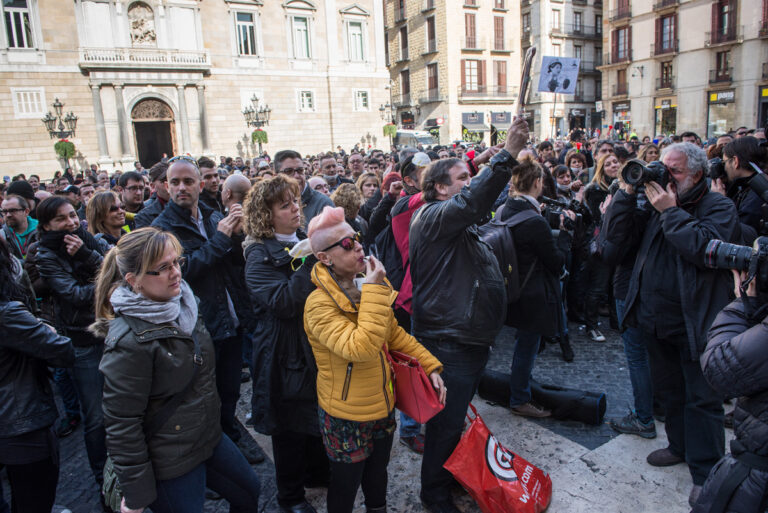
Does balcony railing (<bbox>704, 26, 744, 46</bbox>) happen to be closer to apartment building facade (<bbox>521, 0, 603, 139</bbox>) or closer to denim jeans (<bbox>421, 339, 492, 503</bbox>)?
apartment building facade (<bbox>521, 0, 603, 139</bbox>)

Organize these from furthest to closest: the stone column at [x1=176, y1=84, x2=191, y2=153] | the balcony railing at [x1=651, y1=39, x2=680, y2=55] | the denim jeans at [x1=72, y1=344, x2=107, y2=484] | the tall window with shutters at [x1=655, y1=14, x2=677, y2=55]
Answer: the tall window with shutters at [x1=655, y1=14, x2=677, y2=55]
the balcony railing at [x1=651, y1=39, x2=680, y2=55]
the stone column at [x1=176, y1=84, x2=191, y2=153]
the denim jeans at [x1=72, y1=344, x2=107, y2=484]

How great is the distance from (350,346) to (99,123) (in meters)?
24.0

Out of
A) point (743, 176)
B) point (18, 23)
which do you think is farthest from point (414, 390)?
point (18, 23)

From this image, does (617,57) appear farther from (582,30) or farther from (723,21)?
(723,21)

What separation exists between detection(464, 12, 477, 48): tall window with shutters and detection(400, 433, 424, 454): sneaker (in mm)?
34738

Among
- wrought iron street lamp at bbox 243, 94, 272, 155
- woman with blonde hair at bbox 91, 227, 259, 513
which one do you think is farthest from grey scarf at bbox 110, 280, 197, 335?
wrought iron street lamp at bbox 243, 94, 272, 155

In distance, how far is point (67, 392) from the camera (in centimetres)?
405

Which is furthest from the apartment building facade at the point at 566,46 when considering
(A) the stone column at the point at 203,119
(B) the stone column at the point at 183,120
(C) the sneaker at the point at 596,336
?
(C) the sneaker at the point at 596,336

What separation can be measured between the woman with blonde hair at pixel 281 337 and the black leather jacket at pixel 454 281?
61cm

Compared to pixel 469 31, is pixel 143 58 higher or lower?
lower

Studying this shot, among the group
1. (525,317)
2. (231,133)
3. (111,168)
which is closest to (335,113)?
(231,133)

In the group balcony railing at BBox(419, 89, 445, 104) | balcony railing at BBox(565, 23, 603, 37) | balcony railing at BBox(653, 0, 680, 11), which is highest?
balcony railing at BBox(565, 23, 603, 37)

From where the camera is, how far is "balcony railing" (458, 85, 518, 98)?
3441cm

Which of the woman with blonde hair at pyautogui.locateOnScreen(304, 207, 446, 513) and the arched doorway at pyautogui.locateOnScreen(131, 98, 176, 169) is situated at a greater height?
the arched doorway at pyautogui.locateOnScreen(131, 98, 176, 169)
